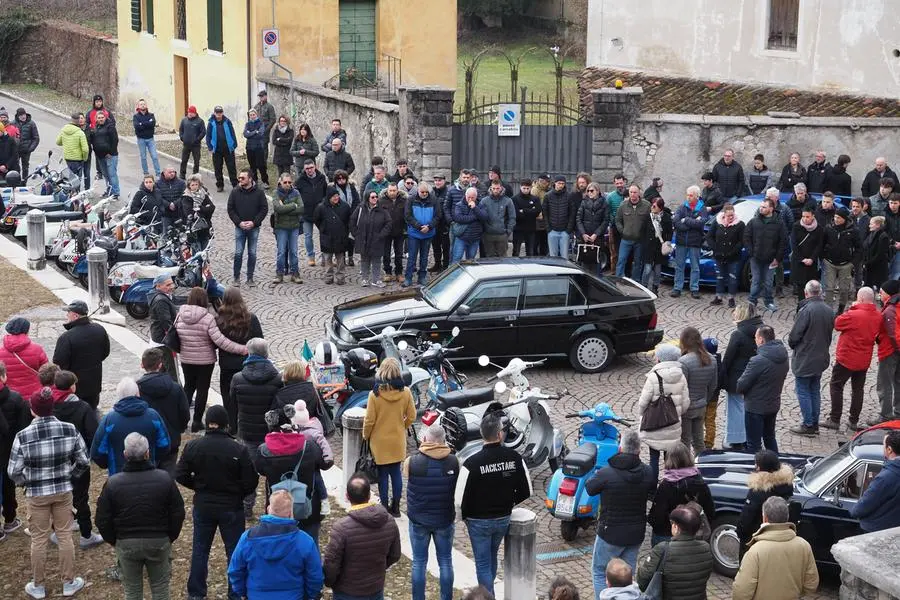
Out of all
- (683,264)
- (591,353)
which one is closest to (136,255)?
(591,353)

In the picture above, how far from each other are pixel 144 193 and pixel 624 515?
12.1m

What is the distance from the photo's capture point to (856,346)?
14836 mm

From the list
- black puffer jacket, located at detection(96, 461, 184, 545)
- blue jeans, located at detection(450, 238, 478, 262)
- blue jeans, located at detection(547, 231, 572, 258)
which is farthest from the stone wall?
black puffer jacket, located at detection(96, 461, 184, 545)

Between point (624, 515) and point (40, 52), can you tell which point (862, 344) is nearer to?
point (624, 515)

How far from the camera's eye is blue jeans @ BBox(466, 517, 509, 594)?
10.3m

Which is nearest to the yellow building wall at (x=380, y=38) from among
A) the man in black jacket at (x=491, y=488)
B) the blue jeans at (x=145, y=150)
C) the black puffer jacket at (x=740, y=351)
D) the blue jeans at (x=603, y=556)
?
the blue jeans at (x=145, y=150)

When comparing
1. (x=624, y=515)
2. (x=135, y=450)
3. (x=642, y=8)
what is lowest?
(x=624, y=515)

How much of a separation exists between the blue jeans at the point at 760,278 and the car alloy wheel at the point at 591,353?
3.54 m

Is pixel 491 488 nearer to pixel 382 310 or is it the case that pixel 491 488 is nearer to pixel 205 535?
pixel 205 535

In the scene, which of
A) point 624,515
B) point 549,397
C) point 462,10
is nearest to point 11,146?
point 549,397

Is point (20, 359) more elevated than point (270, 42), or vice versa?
point (270, 42)

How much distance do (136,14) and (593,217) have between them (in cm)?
2025

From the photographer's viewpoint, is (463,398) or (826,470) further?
(463,398)

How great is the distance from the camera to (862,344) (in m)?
14.8
